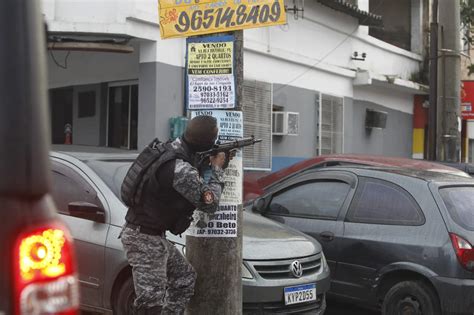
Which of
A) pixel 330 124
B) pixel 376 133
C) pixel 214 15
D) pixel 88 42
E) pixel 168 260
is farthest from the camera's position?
pixel 376 133

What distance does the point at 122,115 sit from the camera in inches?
459

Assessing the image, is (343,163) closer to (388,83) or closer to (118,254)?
(118,254)

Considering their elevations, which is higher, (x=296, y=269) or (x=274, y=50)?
(x=274, y=50)

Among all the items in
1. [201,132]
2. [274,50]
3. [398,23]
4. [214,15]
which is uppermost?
[398,23]

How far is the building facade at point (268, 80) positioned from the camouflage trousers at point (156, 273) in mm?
5493

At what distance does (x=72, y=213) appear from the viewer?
5.62 m

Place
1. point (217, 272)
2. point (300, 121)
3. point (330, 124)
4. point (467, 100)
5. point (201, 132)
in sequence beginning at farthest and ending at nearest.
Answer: point (467, 100) < point (330, 124) < point (300, 121) < point (217, 272) < point (201, 132)

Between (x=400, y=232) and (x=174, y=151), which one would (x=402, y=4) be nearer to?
(x=400, y=232)

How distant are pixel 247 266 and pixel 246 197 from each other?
3367 mm

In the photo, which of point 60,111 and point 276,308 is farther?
point 60,111

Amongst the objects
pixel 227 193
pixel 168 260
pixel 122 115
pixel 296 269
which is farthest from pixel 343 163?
pixel 122 115

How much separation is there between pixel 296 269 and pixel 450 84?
771 centimetres

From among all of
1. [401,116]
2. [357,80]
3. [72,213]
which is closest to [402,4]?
[401,116]

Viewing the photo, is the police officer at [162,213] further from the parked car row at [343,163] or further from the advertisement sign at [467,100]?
the advertisement sign at [467,100]
